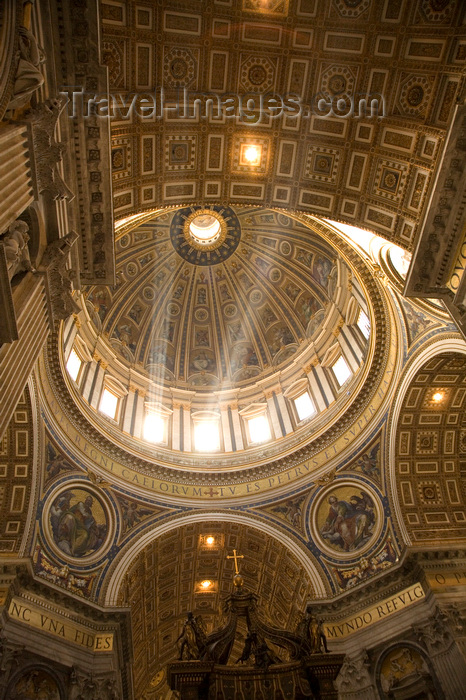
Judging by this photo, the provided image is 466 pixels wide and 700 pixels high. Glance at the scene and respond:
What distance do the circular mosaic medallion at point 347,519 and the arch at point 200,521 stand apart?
36.8 inches

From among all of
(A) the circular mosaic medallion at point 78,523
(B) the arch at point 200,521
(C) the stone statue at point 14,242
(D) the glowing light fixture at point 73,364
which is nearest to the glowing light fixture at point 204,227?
(D) the glowing light fixture at point 73,364

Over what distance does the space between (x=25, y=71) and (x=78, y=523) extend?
1454 cm

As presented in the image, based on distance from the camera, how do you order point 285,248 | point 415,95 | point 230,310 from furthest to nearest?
1. point 230,310
2. point 285,248
3. point 415,95

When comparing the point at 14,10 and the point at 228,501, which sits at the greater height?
the point at 14,10

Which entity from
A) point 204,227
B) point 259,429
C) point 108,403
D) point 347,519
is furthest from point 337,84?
point 204,227

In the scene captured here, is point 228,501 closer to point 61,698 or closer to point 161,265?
point 61,698

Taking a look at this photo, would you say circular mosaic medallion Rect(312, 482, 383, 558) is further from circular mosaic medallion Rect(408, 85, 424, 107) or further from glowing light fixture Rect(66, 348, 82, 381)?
circular mosaic medallion Rect(408, 85, 424, 107)

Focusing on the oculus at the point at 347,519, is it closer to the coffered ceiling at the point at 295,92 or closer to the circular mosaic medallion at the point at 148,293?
the coffered ceiling at the point at 295,92

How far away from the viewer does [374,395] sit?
63.3 ft

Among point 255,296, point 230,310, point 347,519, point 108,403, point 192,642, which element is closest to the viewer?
point 192,642

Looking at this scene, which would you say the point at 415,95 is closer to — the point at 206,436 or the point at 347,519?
the point at 347,519

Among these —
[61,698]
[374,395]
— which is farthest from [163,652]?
[374,395]

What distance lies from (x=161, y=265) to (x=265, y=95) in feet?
54.2

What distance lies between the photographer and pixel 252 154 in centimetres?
1378
